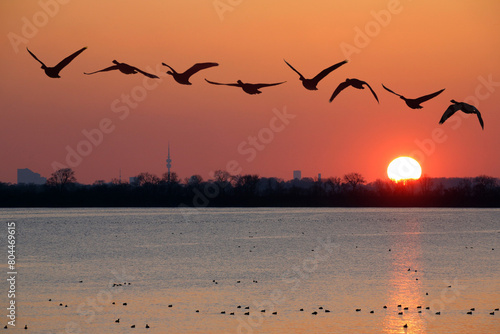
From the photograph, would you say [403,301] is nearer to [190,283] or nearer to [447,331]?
[447,331]

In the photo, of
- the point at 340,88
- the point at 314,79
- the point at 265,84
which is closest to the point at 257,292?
the point at 340,88

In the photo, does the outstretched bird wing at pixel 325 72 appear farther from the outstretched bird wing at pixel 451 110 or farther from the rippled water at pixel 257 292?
the rippled water at pixel 257 292

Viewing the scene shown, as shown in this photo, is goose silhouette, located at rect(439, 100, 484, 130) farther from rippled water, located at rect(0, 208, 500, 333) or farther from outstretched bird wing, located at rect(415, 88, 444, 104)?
rippled water, located at rect(0, 208, 500, 333)

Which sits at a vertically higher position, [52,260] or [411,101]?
[411,101]

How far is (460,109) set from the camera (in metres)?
10.0

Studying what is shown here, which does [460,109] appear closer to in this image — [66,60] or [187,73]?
[187,73]

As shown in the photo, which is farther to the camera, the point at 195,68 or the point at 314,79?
the point at 314,79

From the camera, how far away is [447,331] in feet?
95.8

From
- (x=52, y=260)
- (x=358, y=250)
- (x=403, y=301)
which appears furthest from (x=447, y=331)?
(x=358, y=250)

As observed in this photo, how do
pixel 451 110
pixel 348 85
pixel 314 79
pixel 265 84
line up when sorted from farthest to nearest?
1. pixel 348 85
2. pixel 451 110
3. pixel 314 79
4. pixel 265 84

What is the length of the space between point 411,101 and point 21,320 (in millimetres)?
24587

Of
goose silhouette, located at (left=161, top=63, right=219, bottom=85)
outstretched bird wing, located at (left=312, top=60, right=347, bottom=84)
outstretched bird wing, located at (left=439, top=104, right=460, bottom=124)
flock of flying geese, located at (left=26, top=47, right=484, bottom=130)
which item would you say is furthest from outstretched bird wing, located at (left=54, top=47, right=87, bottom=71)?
outstretched bird wing, located at (left=439, top=104, right=460, bottom=124)

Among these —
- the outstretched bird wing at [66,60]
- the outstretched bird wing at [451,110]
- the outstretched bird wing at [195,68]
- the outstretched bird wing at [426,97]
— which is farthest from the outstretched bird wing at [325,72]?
the outstretched bird wing at [66,60]

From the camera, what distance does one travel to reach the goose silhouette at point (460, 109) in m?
9.79
